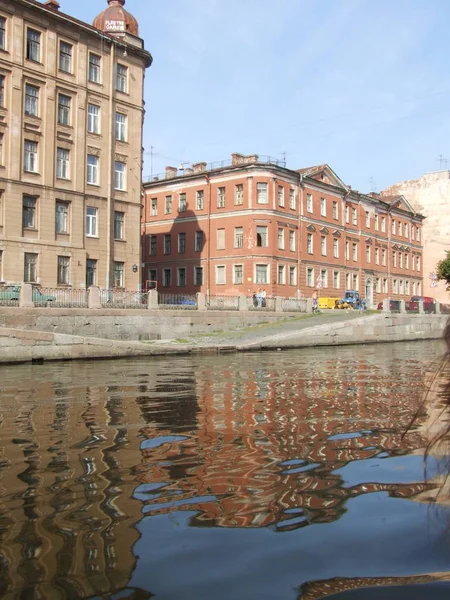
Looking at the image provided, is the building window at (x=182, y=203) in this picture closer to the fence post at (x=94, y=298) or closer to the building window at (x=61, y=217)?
the building window at (x=61, y=217)

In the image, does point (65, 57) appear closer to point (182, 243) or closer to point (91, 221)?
point (91, 221)

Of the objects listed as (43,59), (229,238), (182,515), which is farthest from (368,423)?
(229,238)

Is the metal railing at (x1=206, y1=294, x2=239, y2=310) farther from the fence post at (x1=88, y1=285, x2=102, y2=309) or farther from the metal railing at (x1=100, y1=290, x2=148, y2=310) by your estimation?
the fence post at (x1=88, y1=285, x2=102, y2=309)

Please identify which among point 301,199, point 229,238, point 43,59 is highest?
point 43,59

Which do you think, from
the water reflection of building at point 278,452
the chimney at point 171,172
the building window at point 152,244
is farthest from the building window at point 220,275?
the water reflection of building at point 278,452

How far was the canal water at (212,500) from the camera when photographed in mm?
3289

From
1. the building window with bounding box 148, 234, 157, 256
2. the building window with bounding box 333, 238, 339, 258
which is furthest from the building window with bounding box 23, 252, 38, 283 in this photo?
the building window with bounding box 333, 238, 339, 258

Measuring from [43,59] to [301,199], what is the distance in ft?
81.0

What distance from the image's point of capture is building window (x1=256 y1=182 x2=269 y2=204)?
47469mm

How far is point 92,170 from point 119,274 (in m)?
6.20

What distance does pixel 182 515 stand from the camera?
4.39 m

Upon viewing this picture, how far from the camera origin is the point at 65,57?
33406mm

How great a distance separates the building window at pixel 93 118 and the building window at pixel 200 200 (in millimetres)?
17105

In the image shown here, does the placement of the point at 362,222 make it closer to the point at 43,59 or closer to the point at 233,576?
the point at 43,59
